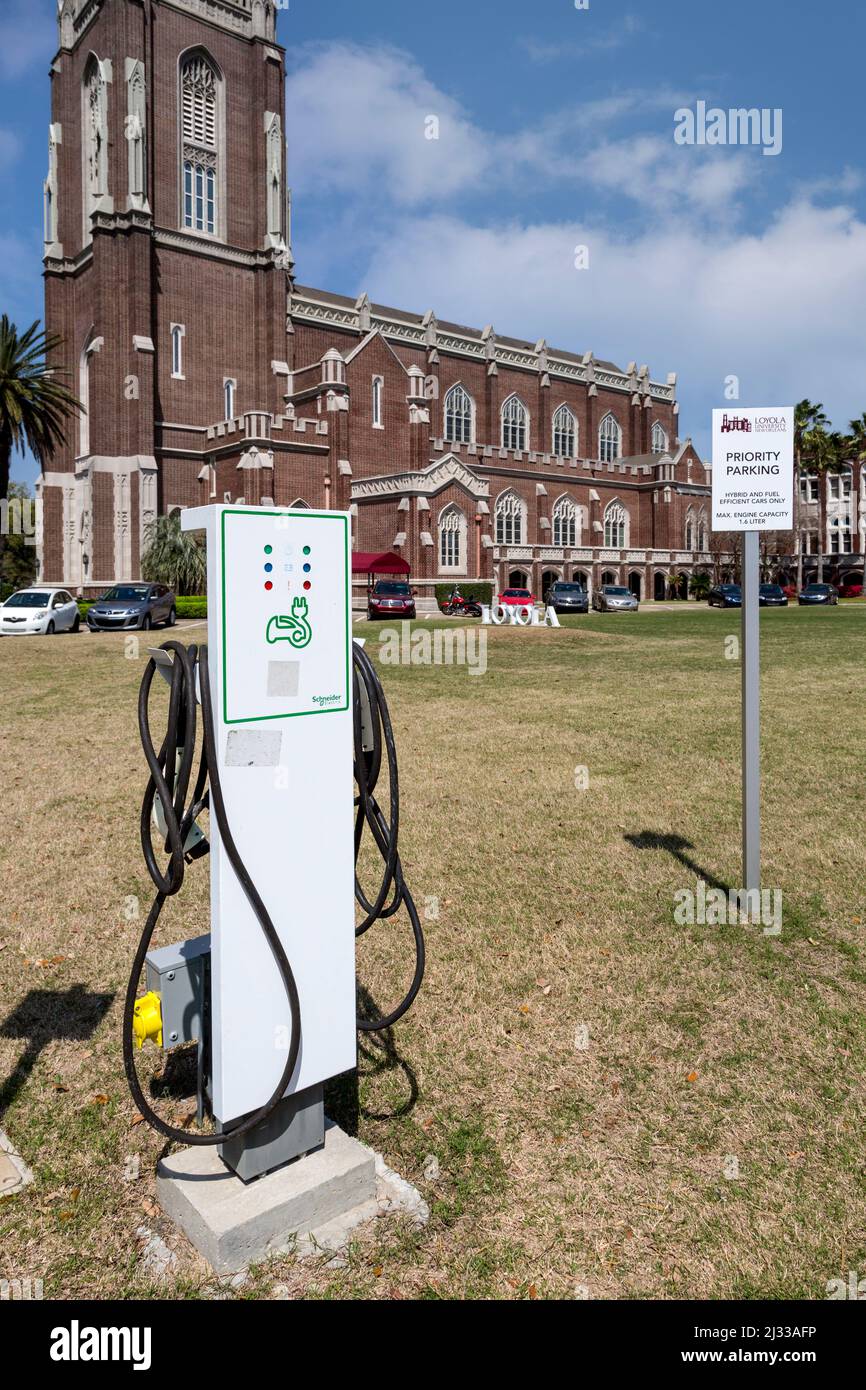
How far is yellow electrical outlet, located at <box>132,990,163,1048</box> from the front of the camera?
292cm

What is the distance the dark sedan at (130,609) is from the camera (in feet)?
87.7

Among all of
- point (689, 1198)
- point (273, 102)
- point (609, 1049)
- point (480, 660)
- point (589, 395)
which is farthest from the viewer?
point (589, 395)

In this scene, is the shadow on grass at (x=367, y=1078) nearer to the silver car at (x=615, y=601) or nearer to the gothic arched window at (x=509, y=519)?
the silver car at (x=615, y=601)

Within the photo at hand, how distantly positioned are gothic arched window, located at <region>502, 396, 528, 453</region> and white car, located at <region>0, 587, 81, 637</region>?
45500 millimetres

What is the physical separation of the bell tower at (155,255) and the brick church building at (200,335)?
105 millimetres

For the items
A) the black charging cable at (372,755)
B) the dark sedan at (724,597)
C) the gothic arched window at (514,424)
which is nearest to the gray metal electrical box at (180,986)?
the black charging cable at (372,755)

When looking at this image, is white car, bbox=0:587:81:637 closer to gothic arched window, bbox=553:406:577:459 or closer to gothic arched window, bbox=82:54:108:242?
gothic arched window, bbox=82:54:108:242

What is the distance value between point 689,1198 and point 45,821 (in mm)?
6146

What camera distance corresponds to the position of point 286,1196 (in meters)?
2.78

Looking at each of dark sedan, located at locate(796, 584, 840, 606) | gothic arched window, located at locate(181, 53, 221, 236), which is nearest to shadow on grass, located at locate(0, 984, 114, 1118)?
gothic arched window, located at locate(181, 53, 221, 236)

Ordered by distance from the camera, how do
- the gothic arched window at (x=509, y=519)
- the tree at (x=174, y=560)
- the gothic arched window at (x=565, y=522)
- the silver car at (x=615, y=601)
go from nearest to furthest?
the tree at (x=174, y=560)
the silver car at (x=615, y=601)
the gothic arched window at (x=509, y=519)
the gothic arched window at (x=565, y=522)

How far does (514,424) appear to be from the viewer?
6800 cm

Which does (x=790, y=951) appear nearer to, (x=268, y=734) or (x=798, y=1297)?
(x=798, y=1297)
